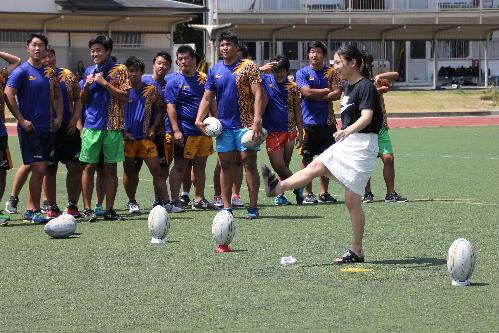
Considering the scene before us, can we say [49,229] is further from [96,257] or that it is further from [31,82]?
[31,82]

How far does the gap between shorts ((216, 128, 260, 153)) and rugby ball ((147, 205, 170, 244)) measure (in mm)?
A: 2414

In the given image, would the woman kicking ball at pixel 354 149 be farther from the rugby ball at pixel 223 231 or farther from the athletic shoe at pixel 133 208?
the athletic shoe at pixel 133 208

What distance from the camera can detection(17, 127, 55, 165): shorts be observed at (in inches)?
532

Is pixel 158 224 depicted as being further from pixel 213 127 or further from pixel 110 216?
pixel 110 216

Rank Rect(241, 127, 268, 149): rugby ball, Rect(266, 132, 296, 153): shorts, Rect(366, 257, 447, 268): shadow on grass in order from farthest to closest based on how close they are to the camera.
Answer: Rect(266, 132, 296, 153): shorts
Rect(241, 127, 268, 149): rugby ball
Rect(366, 257, 447, 268): shadow on grass

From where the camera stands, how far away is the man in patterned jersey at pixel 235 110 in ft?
44.7

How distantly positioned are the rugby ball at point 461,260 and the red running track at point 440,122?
28237 millimetres

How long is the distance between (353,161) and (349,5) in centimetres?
4723

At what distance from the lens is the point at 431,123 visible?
4016 cm

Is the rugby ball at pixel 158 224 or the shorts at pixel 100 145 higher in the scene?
the shorts at pixel 100 145

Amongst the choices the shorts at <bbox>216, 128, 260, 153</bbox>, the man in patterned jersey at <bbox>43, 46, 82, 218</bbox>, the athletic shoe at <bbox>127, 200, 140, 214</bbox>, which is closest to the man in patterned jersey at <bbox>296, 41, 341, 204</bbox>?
the shorts at <bbox>216, 128, 260, 153</bbox>

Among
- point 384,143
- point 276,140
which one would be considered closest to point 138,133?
point 276,140

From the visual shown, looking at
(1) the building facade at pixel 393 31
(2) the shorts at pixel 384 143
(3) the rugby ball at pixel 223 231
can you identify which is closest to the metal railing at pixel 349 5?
(1) the building facade at pixel 393 31

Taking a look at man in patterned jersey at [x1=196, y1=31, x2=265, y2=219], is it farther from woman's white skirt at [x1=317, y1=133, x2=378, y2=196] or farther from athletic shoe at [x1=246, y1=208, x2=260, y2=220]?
woman's white skirt at [x1=317, y1=133, x2=378, y2=196]
